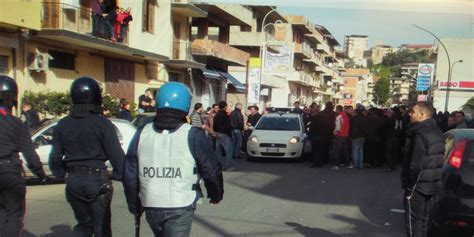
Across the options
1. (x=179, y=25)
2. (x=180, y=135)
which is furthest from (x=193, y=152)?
(x=179, y=25)

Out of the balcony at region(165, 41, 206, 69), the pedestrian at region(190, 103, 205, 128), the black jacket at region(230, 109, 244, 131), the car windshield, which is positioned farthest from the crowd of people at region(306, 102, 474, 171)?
the balcony at region(165, 41, 206, 69)

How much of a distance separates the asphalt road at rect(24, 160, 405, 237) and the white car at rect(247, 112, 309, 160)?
9.30ft

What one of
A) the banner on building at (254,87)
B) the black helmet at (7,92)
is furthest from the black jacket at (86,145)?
the banner on building at (254,87)

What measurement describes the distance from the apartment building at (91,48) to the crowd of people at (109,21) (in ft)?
0.13

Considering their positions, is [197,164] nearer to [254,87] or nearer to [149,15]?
[149,15]

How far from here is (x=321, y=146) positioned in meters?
15.0

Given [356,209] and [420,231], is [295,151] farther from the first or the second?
[420,231]

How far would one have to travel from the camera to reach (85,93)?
4453mm

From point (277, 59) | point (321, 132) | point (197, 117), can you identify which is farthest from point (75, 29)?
point (277, 59)

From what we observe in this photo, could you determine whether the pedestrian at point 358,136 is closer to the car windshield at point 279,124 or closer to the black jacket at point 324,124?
the black jacket at point 324,124

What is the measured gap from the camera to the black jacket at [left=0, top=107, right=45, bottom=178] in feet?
15.2

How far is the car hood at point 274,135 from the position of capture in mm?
15828

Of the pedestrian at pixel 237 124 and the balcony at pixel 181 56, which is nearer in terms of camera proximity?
the pedestrian at pixel 237 124

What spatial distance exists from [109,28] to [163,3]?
7097mm
